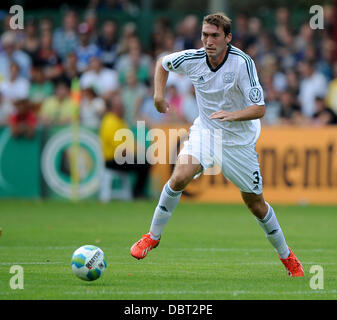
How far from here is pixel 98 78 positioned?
796 inches

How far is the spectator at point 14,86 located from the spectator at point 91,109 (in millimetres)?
1397

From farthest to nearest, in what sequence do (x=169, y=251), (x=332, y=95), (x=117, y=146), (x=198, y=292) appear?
(x=332, y=95)
(x=117, y=146)
(x=169, y=251)
(x=198, y=292)

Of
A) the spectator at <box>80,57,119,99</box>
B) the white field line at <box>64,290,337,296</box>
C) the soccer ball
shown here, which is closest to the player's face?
the soccer ball

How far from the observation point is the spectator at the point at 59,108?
766 inches

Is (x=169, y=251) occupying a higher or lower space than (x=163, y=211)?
lower

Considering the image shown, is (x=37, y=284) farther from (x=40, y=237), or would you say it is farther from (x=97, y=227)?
(x=97, y=227)

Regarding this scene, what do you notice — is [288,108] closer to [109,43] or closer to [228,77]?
[109,43]

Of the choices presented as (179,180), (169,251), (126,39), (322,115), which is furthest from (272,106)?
(179,180)

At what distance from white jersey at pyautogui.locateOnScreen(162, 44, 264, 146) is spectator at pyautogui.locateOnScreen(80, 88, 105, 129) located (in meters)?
10.3

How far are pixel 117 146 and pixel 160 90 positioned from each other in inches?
378

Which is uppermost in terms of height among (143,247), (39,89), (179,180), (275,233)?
(39,89)

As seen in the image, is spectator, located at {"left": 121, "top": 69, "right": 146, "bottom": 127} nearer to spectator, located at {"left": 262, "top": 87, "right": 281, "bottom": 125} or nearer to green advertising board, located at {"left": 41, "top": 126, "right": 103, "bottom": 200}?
green advertising board, located at {"left": 41, "top": 126, "right": 103, "bottom": 200}

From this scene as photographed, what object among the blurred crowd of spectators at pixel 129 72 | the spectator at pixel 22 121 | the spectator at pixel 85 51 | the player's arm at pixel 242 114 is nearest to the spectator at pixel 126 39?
the blurred crowd of spectators at pixel 129 72

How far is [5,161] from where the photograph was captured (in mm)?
18859
